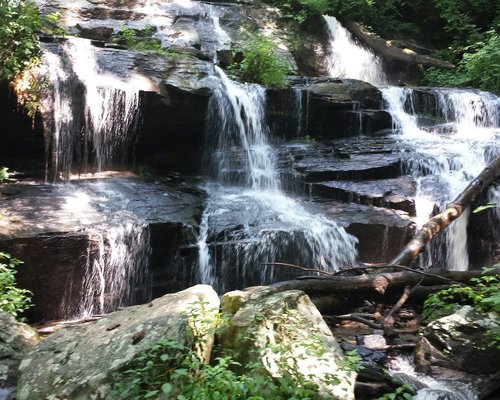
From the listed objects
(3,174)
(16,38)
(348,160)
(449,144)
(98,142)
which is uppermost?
(16,38)

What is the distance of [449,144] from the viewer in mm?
10812

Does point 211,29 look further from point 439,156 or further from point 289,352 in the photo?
point 289,352

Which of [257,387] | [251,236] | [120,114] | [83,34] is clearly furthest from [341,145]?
[257,387]

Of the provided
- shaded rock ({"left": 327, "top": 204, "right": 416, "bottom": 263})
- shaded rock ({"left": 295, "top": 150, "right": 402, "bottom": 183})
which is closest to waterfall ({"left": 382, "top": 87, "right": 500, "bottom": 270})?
shaded rock ({"left": 295, "top": 150, "right": 402, "bottom": 183})

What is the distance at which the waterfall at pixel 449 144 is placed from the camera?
833 cm

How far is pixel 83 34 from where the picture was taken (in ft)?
40.4

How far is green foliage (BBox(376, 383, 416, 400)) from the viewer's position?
10.5ft

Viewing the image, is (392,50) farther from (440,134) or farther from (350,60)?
(440,134)

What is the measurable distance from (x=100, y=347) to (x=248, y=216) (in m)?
4.87

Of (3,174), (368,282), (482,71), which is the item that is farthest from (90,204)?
(482,71)

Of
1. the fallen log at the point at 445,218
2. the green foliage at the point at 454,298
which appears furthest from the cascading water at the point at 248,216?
the green foliage at the point at 454,298

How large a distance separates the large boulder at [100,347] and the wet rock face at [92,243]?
2656mm

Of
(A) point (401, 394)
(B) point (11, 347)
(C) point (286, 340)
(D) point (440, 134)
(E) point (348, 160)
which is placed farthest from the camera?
(D) point (440, 134)

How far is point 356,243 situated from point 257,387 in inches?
201
